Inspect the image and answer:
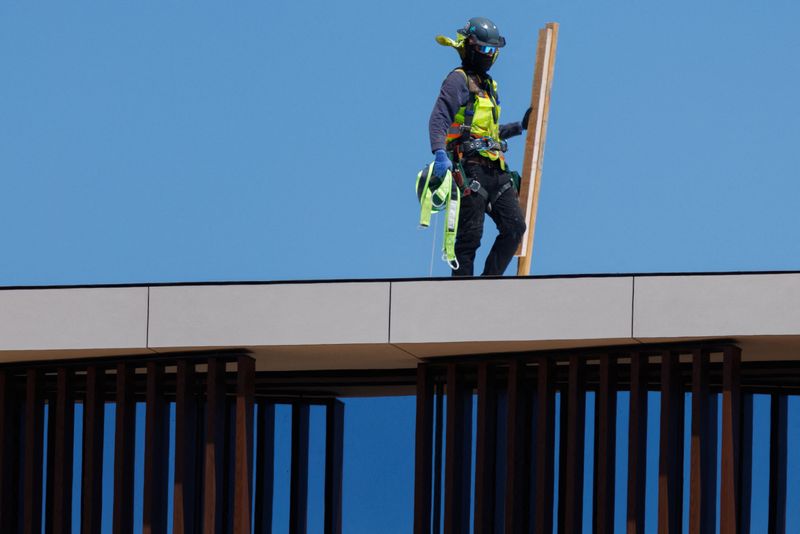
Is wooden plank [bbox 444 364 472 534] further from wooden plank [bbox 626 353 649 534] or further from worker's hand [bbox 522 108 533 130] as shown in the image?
worker's hand [bbox 522 108 533 130]

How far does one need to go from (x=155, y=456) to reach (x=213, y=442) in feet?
1.47

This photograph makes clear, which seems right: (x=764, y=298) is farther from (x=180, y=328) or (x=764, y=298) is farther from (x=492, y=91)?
(x=180, y=328)

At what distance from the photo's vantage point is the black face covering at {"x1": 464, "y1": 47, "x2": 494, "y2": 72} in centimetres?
1357

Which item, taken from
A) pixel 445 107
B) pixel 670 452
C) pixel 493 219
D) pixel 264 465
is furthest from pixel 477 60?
pixel 264 465

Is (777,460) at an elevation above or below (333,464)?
above

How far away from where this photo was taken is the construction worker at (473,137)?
13539 mm

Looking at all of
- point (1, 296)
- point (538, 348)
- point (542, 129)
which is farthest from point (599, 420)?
point (1, 296)

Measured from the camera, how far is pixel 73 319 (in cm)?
1299

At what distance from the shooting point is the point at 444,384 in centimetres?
1355

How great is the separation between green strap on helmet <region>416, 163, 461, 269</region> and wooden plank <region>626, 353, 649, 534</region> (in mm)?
1649

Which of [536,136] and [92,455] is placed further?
[536,136]

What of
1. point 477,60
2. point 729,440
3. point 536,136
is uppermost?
point 477,60

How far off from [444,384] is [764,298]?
262 centimetres

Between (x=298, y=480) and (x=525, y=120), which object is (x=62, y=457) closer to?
(x=298, y=480)
